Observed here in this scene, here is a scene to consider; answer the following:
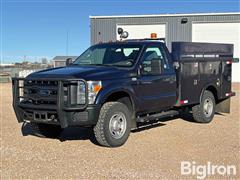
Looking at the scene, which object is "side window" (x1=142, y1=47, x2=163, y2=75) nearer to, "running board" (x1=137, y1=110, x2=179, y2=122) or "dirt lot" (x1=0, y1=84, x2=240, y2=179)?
"running board" (x1=137, y1=110, x2=179, y2=122)

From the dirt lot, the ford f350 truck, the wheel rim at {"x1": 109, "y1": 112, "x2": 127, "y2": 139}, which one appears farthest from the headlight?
the dirt lot

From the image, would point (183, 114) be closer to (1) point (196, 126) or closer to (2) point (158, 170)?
(1) point (196, 126)

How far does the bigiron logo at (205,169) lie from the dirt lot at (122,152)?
114mm

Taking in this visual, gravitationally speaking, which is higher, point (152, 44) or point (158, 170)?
point (152, 44)

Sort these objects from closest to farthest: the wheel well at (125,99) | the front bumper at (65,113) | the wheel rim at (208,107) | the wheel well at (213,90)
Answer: the front bumper at (65,113) → the wheel well at (125,99) → the wheel rim at (208,107) → the wheel well at (213,90)

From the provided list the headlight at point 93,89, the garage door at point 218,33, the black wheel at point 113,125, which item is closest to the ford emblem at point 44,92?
the headlight at point 93,89

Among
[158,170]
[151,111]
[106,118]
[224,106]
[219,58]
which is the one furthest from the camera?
[224,106]

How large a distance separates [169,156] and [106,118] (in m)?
1.29

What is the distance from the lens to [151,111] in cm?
839

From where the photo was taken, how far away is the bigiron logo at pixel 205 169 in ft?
18.7

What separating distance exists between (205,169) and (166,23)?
2389 centimetres

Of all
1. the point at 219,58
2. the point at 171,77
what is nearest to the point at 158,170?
the point at 171,77

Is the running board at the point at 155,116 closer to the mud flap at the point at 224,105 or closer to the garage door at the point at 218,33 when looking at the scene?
the mud flap at the point at 224,105

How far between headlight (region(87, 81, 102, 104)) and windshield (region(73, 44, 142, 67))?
1100 mm
